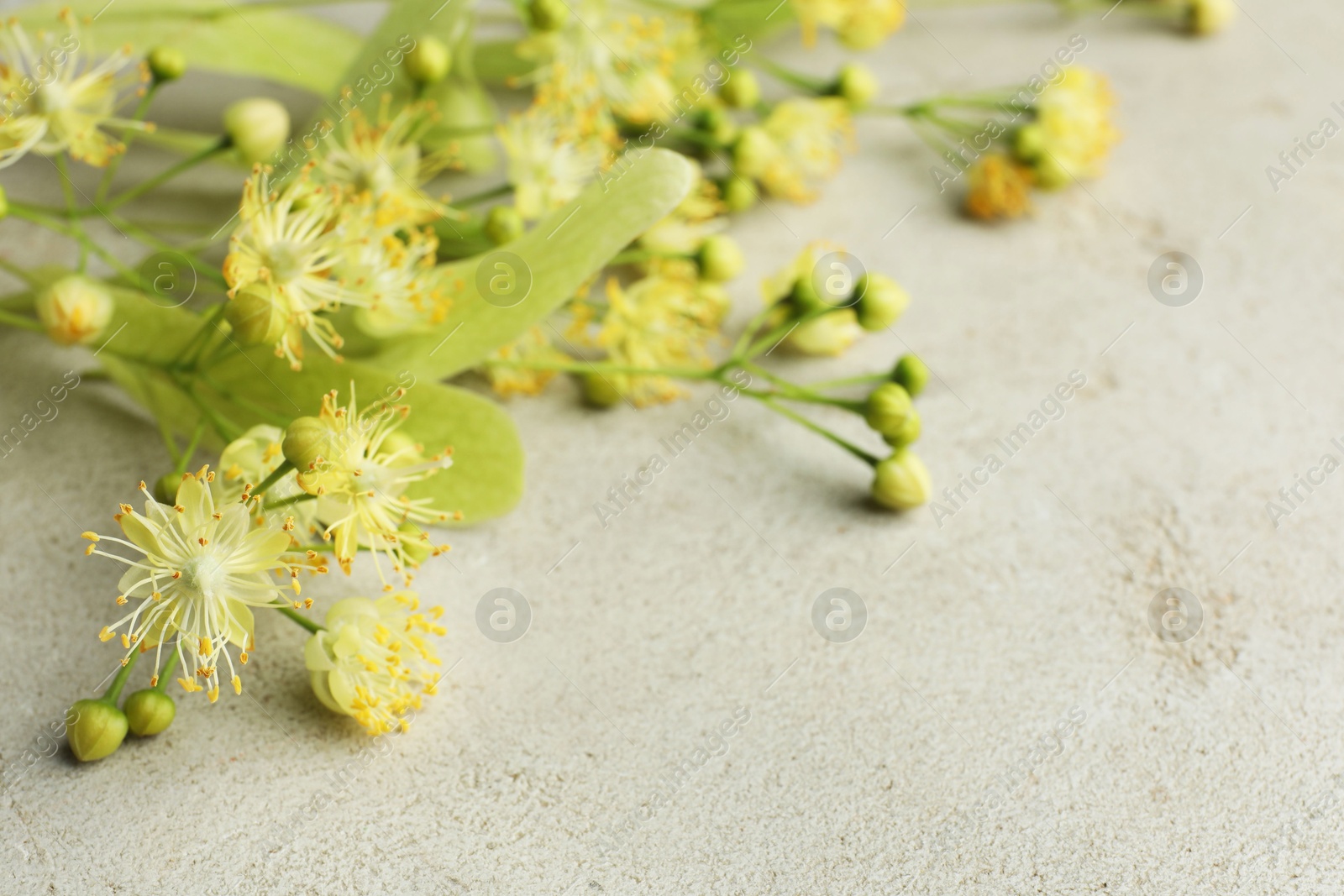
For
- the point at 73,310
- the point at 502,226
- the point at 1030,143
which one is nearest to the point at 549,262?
the point at 502,226

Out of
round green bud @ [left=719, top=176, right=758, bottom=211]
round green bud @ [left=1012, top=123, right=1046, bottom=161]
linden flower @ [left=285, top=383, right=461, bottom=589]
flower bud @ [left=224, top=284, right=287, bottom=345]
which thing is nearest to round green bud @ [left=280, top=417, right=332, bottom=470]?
linden flower @ [left=285, top=383, right=461, bottom=589]

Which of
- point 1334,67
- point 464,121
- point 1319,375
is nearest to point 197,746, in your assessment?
point 464,121

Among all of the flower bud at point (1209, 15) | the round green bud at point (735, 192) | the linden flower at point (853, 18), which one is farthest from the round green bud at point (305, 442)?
the flower bud at point (1209, 15)

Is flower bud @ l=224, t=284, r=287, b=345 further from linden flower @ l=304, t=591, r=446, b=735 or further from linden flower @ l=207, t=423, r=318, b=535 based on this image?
linden flower @ l=304, t=591, r=446, b=735

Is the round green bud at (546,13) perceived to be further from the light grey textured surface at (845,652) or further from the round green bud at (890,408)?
the round green bud at (890,408)

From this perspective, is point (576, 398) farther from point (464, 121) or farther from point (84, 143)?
point (84, 143)

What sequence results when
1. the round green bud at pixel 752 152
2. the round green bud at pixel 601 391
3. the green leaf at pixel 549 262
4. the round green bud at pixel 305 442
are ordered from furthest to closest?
the round green bud at pixel 752 152 → the round green bud at pixel 601 391 → the green leaf at pixel 549 262 → the round green bud at pixel 305 442

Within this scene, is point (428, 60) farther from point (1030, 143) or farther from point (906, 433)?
point (1030, 143)
